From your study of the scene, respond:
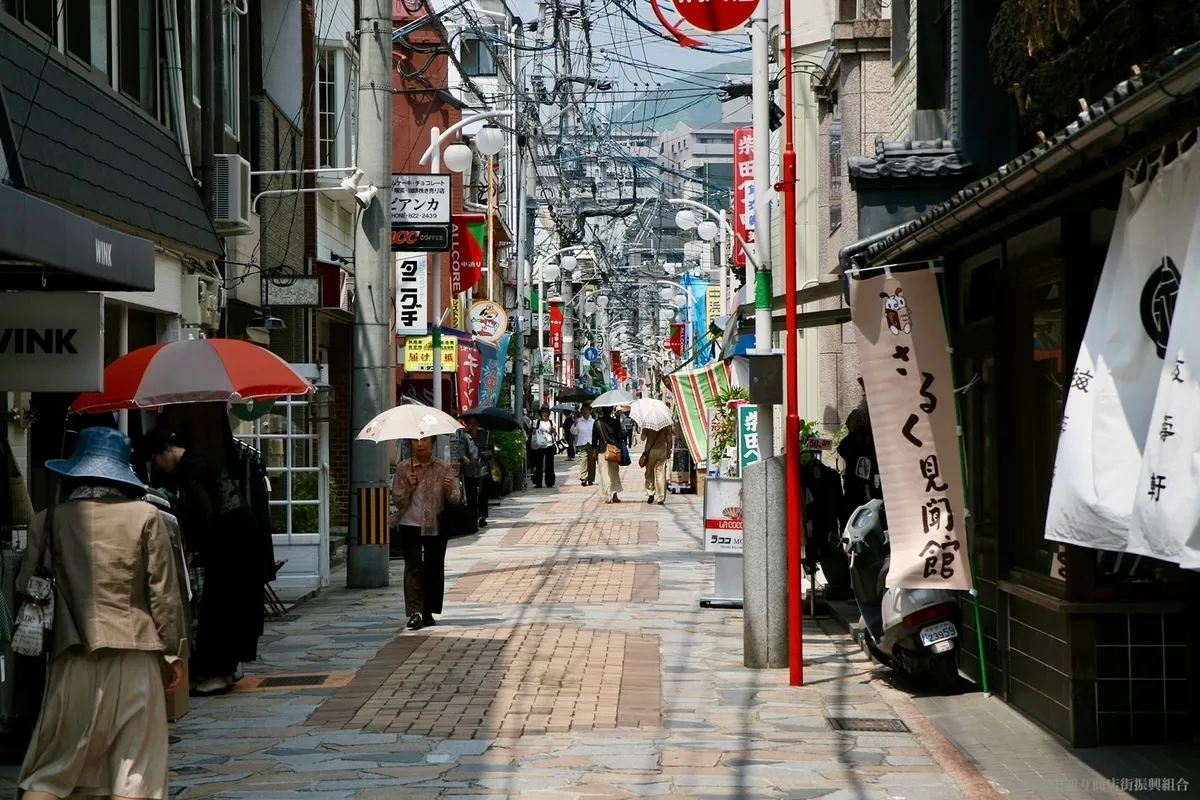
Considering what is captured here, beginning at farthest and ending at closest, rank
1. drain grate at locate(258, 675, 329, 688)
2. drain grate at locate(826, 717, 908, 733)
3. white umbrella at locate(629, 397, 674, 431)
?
white umbrella at locate(629, 397, 674, 431)
drain grate at locate(258, 675, 329, 688)
drain grate at locate(826, 717, 908, 733)

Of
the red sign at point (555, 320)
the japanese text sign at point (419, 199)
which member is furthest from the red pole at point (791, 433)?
the red sign at point (555, 320)

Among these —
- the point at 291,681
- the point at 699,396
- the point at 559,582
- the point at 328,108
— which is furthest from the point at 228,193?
the point at 699,396

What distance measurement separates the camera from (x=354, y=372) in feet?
58.2

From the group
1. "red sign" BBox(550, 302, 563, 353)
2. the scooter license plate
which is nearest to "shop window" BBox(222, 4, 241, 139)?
the scooter license plate

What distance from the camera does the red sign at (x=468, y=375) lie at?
28312 mm

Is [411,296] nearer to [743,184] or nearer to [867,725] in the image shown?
[743,184]

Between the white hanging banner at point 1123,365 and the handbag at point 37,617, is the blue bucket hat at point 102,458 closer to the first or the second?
the handbag at point 37,617

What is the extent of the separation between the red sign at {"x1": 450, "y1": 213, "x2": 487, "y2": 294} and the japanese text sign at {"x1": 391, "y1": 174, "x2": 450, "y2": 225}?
1368 centimetres

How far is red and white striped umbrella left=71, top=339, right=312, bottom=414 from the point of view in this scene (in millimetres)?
10969

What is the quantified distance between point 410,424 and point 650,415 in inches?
679

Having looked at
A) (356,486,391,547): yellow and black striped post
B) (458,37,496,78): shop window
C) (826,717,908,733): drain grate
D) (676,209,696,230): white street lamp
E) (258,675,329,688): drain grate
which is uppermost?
(458,37,496,78): shop window

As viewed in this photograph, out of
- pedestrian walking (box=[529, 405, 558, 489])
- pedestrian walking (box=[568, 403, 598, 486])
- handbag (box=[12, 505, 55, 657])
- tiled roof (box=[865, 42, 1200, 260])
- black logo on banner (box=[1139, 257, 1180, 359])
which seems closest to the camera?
tiled roof (box=[865, 42, 1200, 260])

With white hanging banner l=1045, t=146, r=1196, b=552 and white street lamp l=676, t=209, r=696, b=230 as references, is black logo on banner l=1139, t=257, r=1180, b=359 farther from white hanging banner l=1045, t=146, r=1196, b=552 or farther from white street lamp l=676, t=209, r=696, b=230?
white street lamp l=676, t=209, r=696, b=230

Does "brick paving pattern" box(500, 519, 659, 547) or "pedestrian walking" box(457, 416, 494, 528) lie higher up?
"pedestrian walking" box(457, 416, 494, 528)
